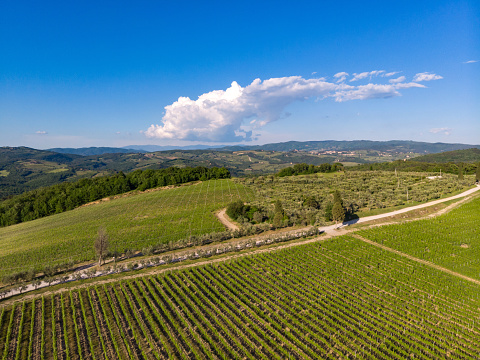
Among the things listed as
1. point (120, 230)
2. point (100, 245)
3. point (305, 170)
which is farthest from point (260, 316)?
point (305, 170)

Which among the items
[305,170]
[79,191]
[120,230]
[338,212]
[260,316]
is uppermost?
[305,170]

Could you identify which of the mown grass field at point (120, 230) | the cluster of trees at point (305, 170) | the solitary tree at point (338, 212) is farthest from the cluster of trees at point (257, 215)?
the cluster of trees at point (305, 170)

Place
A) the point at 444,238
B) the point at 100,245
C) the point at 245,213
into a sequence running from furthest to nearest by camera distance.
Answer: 1. the point at 245,213
2. the point at 444,238
3. the point at 100,245

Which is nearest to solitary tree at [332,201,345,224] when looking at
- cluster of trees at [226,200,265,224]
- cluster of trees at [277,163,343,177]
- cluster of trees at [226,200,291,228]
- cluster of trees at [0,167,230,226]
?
cluster of trees at [226,200,291,228]

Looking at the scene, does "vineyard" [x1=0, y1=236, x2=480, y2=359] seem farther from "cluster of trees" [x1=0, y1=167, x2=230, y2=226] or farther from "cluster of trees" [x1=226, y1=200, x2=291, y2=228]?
"cluster of trees" [x1=0, y1=167, x2=230, y2=226]

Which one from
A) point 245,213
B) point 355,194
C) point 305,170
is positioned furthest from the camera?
point 305,170

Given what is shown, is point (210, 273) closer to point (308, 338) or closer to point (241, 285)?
point (241, 285)

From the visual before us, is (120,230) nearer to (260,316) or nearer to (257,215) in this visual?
(257,215)
